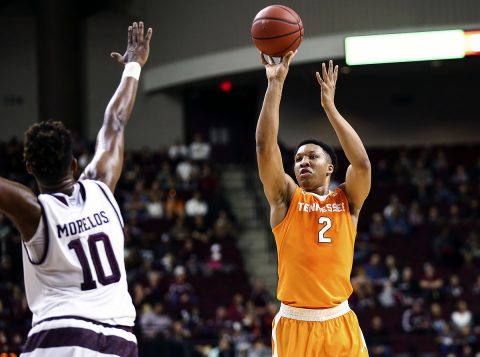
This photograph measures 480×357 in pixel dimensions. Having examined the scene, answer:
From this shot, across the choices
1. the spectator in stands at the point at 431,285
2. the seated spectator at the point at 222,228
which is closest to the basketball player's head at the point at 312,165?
the spectator in stands at the point at 431,285

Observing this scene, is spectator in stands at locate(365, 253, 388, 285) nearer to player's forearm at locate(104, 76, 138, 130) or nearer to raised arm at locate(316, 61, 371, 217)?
raised arm at locate(316, 61, 371, 217)

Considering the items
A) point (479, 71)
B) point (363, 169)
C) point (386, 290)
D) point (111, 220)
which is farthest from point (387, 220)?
point (111, 220)

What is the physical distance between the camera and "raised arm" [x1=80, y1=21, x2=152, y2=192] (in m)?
3.96

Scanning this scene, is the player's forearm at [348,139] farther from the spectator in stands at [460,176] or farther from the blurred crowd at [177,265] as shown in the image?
the spectator in stands at [460,176]

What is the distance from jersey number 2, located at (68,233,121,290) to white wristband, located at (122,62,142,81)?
1.04 m

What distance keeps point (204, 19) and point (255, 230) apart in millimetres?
5170

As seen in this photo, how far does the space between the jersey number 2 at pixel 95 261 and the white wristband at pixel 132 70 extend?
1037mm

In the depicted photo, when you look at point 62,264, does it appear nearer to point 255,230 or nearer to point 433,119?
point 255,230

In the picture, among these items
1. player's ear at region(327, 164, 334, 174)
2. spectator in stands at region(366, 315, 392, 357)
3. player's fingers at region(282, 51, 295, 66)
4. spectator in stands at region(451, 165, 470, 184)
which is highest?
player's fingers at region(282, 51, 295, 66)

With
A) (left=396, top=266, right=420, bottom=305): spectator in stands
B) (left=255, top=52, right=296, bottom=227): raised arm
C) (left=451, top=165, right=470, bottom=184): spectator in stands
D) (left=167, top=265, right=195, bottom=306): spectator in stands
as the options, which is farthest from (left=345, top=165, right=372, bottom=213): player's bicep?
(left=451, top=165, right=470, bottom=184): spectator in stands

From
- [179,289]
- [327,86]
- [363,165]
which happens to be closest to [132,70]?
[327,86]

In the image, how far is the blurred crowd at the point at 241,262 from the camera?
1362 centimetres

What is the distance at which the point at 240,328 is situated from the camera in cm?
1405

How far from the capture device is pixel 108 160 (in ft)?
13.2
